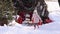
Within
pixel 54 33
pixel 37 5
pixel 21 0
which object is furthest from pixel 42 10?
pixel 54 33

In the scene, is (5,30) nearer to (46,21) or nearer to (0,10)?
(0,10)

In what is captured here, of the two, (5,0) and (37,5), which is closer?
(5,0)

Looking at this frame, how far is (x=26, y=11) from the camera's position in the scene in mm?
10203

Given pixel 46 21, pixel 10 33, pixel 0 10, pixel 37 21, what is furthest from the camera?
pixel 46 21

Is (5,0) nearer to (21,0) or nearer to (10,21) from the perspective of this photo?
(10,21)

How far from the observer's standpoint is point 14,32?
668cm

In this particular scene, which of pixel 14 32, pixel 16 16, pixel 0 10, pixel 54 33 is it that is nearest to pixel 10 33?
pixel 14 32

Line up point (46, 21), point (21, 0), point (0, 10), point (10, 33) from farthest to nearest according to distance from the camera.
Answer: point (21, 0), point (46, 21), point (0, 10), point (10, 33)

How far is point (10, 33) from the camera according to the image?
21.5ft

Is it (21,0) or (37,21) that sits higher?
(21,0)

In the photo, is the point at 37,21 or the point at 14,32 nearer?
the point at 14,32

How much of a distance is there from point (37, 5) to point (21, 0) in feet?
2.95

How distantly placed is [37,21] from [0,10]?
5.81 feet

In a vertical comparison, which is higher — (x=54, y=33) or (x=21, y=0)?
(x=21, y=0)
